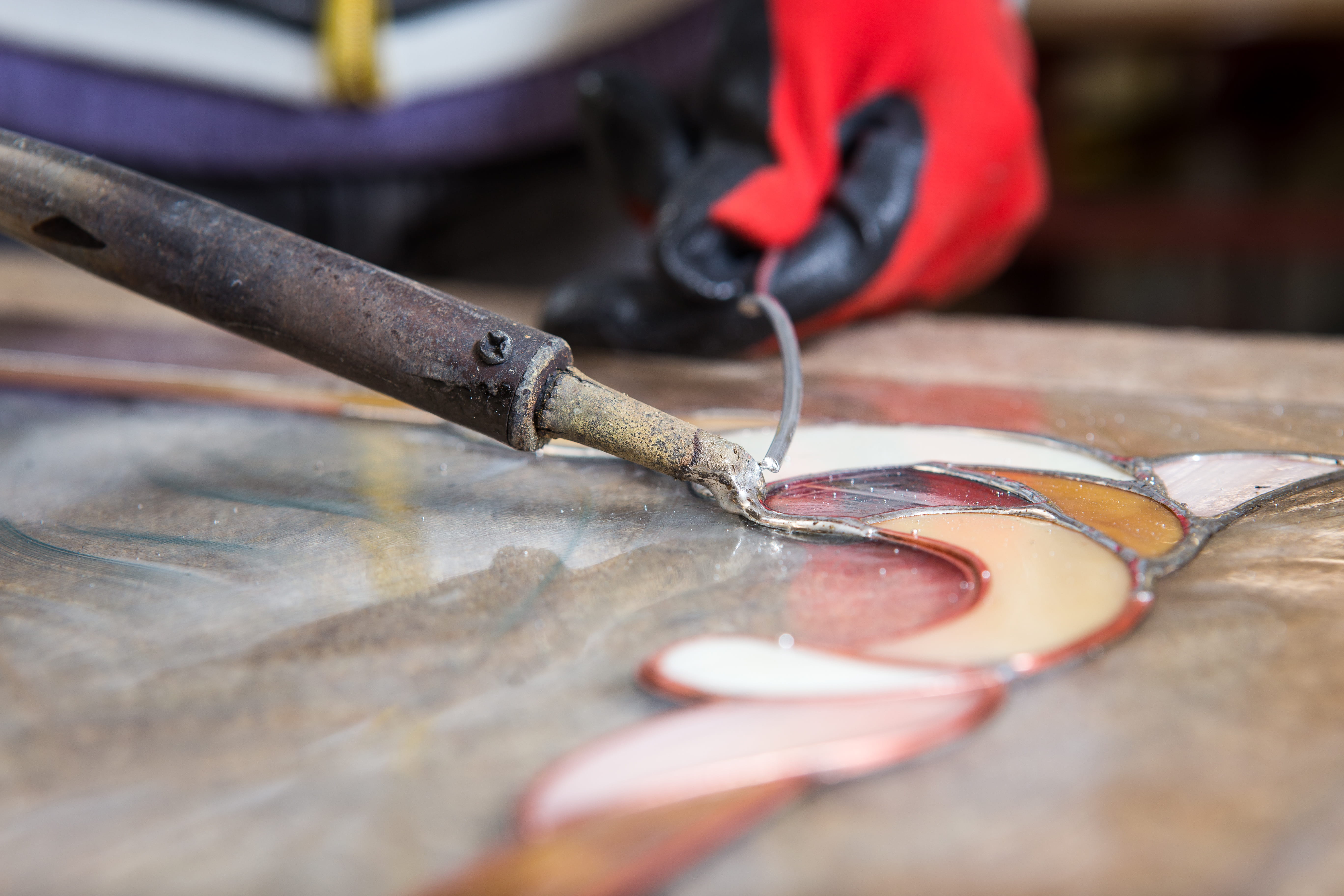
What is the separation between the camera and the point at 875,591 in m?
0.45

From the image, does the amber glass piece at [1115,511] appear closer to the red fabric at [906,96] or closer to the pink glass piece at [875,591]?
the pink glass piece at [875,591]

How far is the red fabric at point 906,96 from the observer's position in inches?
36.4

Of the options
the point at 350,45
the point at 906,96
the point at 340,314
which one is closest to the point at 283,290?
the point at 340,314

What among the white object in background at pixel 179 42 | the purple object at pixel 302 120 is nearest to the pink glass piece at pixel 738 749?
the purple object at pixel 302 120

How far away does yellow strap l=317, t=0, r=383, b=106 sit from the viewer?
1.29 meters

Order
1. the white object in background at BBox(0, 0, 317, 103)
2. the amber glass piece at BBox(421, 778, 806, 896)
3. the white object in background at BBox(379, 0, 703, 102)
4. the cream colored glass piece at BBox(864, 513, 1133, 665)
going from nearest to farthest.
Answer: the amber glass piece at BBox(421, 778, 806, 896) → the cream colored glass piece at BBox(864, 513, 1133, 665) → the white object in background at BBox(0, 0, 317, 103) → the white object in background at BBox(379, 0, 703, 102)

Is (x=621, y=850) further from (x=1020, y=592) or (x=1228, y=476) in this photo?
(x=1228, y=476)

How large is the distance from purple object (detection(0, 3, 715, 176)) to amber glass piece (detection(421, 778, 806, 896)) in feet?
3.69

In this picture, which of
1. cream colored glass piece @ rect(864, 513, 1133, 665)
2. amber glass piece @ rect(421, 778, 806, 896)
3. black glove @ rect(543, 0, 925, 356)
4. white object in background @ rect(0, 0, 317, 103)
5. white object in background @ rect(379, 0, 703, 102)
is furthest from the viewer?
white object in background @ rect(379, 0, 703, 102)

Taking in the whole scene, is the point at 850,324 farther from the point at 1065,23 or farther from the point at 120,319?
the point at 1065,23

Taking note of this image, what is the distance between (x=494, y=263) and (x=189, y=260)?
121 centimetres

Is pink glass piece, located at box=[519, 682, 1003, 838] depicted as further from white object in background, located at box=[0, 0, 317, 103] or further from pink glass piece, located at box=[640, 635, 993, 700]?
white object in background, located at box=[0, 0, 317, 103]

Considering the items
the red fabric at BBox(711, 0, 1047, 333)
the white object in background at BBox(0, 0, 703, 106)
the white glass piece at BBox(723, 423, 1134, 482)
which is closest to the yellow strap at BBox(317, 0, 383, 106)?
the white object in background at BBox(0, 0, 703, 106)

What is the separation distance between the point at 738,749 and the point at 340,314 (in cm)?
32
